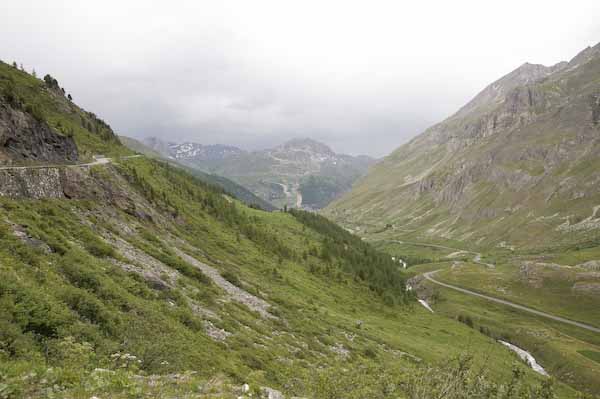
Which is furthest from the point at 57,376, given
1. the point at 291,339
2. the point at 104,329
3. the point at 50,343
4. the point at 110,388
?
the point at 291,339

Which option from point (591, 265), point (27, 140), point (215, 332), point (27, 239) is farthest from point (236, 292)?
point (591, 265)

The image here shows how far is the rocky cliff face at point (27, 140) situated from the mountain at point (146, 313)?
239 millimetres

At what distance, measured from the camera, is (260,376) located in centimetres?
2016

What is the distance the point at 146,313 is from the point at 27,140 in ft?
118

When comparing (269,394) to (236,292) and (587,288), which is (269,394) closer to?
(236,292)

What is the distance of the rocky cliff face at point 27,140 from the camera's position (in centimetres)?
3816

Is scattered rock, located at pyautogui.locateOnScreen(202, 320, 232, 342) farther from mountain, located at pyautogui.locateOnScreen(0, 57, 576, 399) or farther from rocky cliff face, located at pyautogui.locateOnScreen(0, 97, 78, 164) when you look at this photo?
rocky cliff face, located at pyautogui.locateOnScreen(0, 97, 78, 164)

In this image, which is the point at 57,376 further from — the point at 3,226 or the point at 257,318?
the point at 257,318

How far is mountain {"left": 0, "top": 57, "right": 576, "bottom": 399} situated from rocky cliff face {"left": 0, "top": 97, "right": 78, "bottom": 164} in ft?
0.78

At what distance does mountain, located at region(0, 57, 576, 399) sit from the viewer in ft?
45.2

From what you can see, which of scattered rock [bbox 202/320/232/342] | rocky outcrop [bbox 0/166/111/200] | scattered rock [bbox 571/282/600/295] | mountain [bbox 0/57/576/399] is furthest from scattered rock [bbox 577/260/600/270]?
rocky outcrop [bbox 0/166/111/200]

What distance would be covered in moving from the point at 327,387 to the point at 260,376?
6.26 meters

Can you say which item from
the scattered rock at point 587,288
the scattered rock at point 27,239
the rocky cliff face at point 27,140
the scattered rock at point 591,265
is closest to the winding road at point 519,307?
the scattered rock at point 587,288

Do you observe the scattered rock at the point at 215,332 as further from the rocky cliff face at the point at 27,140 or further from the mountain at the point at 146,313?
the rocky cliff face at the point at 27,140
